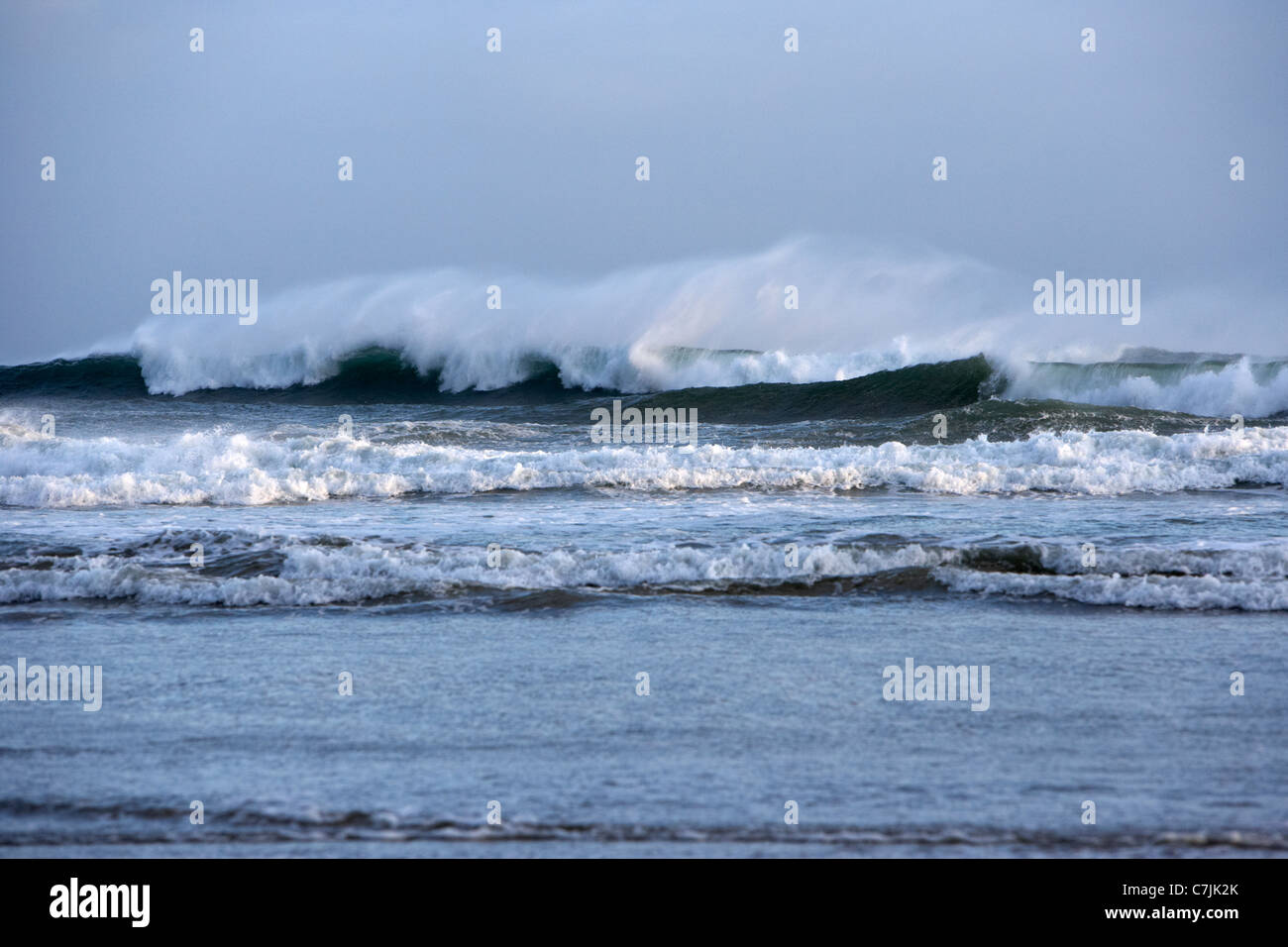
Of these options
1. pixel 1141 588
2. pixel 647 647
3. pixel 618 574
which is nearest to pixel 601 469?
pixel 618 574

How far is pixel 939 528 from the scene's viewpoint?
31.7 ft

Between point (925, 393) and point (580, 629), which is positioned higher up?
point (925, 393)

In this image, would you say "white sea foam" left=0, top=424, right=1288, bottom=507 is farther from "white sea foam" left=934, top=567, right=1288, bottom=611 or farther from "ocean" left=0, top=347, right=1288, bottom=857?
"white sea foam" left=934, top=567, right=1288, bottom=611

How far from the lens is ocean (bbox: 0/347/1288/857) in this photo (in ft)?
12.5

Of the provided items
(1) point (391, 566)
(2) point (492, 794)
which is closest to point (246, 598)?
(1) point (391, 566)

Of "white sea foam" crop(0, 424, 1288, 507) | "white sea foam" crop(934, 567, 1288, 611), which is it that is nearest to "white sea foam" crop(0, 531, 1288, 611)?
"white sea foam" crop(934, 567, 1288, 611)

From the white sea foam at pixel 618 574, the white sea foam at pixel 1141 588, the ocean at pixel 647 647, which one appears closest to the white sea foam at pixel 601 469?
the ocean at pixel 647 647

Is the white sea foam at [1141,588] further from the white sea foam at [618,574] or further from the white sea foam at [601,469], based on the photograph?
the white sea foam at [601,469]

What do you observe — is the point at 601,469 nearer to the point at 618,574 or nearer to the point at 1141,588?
the point at 618,574

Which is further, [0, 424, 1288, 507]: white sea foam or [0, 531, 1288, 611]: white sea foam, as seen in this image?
[0, 424, 1288, 507]: white sea foam

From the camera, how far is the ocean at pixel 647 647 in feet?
12.5

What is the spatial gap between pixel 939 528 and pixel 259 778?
674 centimetres

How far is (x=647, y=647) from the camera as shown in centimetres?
627
